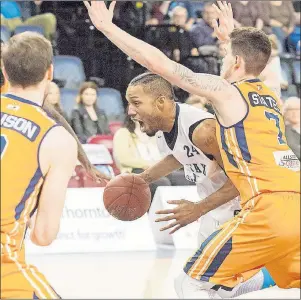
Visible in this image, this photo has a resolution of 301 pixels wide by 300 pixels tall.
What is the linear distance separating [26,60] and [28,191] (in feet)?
1.75

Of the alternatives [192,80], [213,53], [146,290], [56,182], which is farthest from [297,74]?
[56,182]

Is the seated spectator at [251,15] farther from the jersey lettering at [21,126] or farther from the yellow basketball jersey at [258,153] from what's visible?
the jersey lettering at [21,126]

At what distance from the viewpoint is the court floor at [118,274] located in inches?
239

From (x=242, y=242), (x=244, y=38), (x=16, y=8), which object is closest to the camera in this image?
(x=242, y=242)

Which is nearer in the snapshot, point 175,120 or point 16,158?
point 16,158

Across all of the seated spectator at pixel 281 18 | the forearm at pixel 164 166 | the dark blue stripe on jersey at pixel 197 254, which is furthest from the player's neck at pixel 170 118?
the seated spectator at pixel 281 18

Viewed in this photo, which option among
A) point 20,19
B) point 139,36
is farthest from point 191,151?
point 20,19

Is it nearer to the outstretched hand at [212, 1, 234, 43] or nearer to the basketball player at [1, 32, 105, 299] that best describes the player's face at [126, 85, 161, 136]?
the outstretched hand at [212, 1, 234, 43]

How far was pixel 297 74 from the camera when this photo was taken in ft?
34.7

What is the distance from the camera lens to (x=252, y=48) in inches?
165

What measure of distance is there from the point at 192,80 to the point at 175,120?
2.46 feet

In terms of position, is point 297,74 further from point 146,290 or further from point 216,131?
point 216,131

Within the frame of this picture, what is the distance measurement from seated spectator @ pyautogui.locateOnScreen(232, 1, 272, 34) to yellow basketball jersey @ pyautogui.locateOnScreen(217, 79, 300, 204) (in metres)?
6.30

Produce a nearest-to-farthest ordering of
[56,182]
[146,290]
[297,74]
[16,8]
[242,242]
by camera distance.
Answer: [56,182], [242,242], [146,290], [16,8], [297,74]
